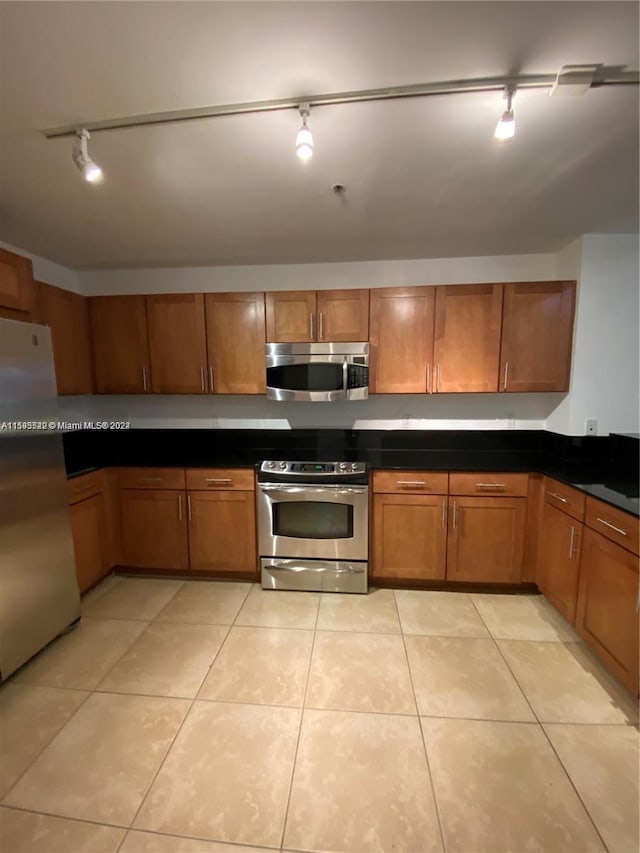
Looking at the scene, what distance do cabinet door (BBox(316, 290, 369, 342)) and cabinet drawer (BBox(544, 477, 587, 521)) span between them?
1.55 metres

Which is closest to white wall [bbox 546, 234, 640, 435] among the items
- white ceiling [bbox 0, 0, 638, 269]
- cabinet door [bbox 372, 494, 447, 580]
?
white ceiling [bbox 0, 0, 638, 269]

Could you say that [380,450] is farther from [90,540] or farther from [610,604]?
[90,540]

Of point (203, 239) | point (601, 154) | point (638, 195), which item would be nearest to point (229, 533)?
point (203, 239)

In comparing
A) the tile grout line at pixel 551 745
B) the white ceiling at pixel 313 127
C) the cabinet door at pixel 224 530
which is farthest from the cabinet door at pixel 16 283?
the tile grout line at pixel 551 745

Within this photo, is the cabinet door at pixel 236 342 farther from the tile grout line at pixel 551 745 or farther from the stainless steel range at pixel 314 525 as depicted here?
the tile grout line at pixel 551 745

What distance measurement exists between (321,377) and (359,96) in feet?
5.05

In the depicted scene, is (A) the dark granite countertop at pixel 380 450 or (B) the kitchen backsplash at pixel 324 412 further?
(B) the kitchen backsplash at pixel 324 412

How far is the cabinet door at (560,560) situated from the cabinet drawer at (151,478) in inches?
99.4

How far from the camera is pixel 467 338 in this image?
8.14 feet

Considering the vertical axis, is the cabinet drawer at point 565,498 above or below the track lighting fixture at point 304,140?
below

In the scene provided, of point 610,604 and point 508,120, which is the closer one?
point 508,120

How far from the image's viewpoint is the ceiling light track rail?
41.9 inches

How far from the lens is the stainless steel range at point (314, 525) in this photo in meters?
2.46

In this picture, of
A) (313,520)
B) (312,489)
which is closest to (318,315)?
(312,489)
